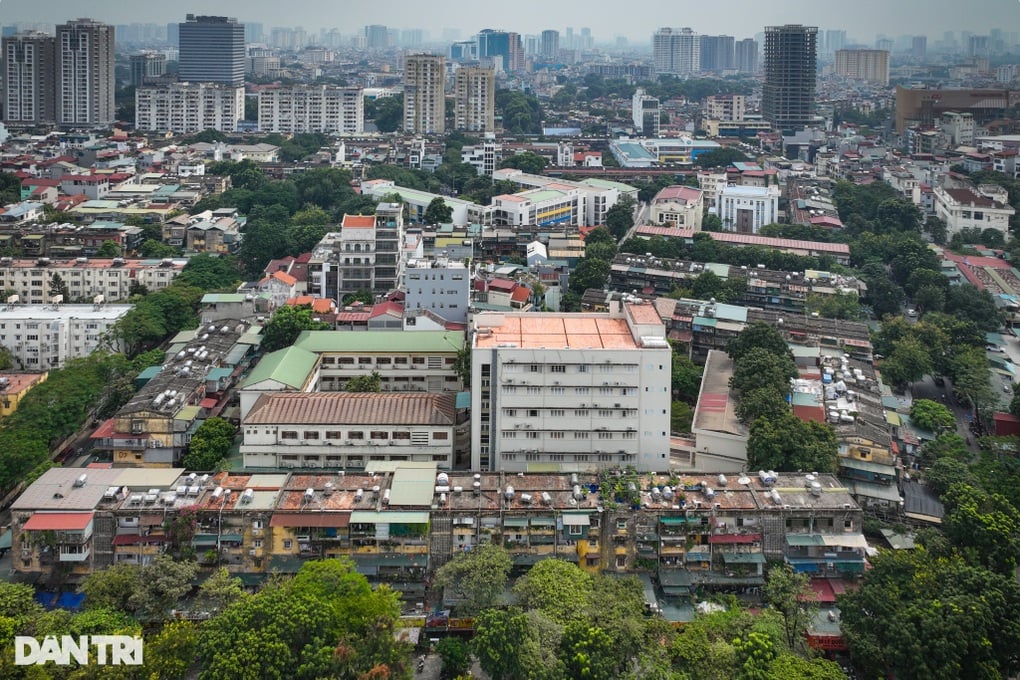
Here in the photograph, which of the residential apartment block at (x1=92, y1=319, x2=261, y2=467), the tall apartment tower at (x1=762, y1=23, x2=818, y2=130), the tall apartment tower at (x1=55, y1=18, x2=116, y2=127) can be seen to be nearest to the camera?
the residential apartment block at (x1=92, y1=319, x2=261, y2=467)

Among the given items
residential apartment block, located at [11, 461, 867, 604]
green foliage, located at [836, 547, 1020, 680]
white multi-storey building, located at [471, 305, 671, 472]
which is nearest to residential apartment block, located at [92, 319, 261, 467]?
residential apartment block, located at [11, 461, 867, 604]

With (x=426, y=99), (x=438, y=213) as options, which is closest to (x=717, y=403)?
(x=438, y=213)

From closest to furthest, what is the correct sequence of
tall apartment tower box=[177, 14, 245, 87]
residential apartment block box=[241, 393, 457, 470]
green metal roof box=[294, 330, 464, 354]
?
residential apartment block box=[241, 393, 457, 470]
green metal roof box=[294, 330, 464, 354]
tall apartment tower box=[177, 14, 245, 87]

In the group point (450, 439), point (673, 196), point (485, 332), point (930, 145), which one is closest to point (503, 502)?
point (450, 439)

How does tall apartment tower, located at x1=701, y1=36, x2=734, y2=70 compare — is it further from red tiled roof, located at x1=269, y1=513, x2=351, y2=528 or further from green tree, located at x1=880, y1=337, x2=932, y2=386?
red tiled roof, located at x1=269, y1=513, x2=351, y2=528

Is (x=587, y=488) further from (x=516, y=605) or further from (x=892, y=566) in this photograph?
(x=892, y=566)

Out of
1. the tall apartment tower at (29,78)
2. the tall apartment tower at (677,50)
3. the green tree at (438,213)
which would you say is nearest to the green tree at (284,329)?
the green tree at (438,213)

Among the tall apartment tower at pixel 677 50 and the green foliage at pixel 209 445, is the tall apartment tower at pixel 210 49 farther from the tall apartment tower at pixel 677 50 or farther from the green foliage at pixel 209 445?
the green foliage at pixel 209 445
